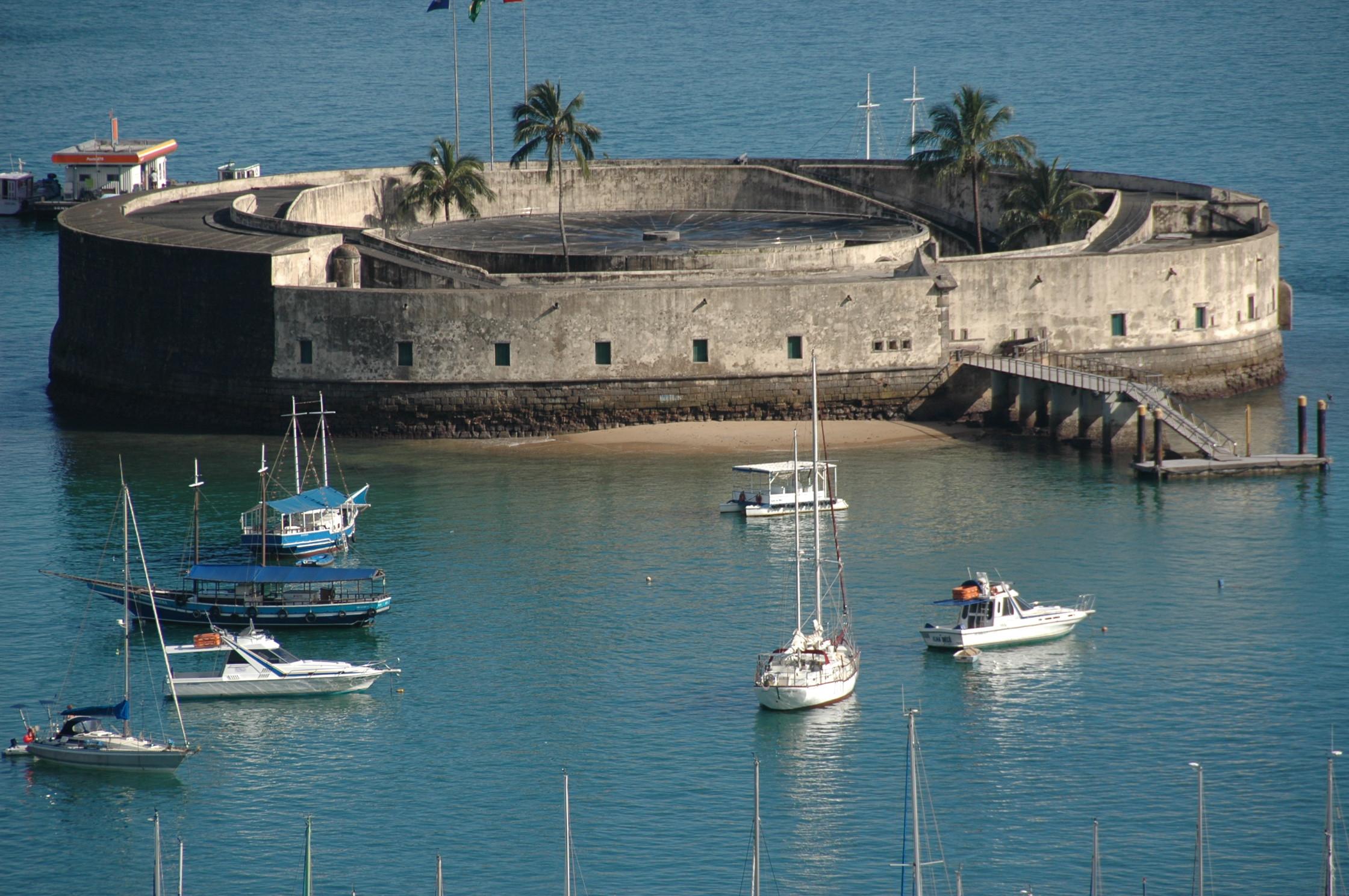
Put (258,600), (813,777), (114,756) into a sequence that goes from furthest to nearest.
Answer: (258,600) < (114,756) < (813,777)

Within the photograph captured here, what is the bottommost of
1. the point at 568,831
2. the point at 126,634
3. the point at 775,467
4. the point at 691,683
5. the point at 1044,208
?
the point at 568,831

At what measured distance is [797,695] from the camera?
52.2 meters

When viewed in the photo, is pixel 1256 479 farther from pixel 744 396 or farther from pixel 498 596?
pixel 498 596

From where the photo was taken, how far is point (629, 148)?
6806 inches

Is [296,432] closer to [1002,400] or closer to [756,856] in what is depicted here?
[1002,400]

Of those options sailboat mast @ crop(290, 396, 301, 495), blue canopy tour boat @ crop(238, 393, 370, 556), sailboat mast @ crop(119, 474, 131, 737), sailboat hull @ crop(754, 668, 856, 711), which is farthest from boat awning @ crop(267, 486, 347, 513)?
sailboat hull @ crop(754, 668, 856, 711)

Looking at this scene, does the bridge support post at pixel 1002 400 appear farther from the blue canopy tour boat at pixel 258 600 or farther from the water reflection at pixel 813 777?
the water reflection at pixel 813 777

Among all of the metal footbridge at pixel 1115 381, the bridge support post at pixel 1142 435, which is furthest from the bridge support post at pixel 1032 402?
the bridge support post at pixel 1142 435

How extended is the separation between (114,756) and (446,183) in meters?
48.0

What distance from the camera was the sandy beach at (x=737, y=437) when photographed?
3098 inches

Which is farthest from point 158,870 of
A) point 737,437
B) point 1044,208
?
point 1044,208

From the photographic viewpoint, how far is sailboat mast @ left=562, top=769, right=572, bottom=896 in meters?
40.3

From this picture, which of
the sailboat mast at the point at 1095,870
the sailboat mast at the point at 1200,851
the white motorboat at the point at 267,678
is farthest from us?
the white motorboat at the point at 267,678

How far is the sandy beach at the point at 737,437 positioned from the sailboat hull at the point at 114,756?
30.7 m
